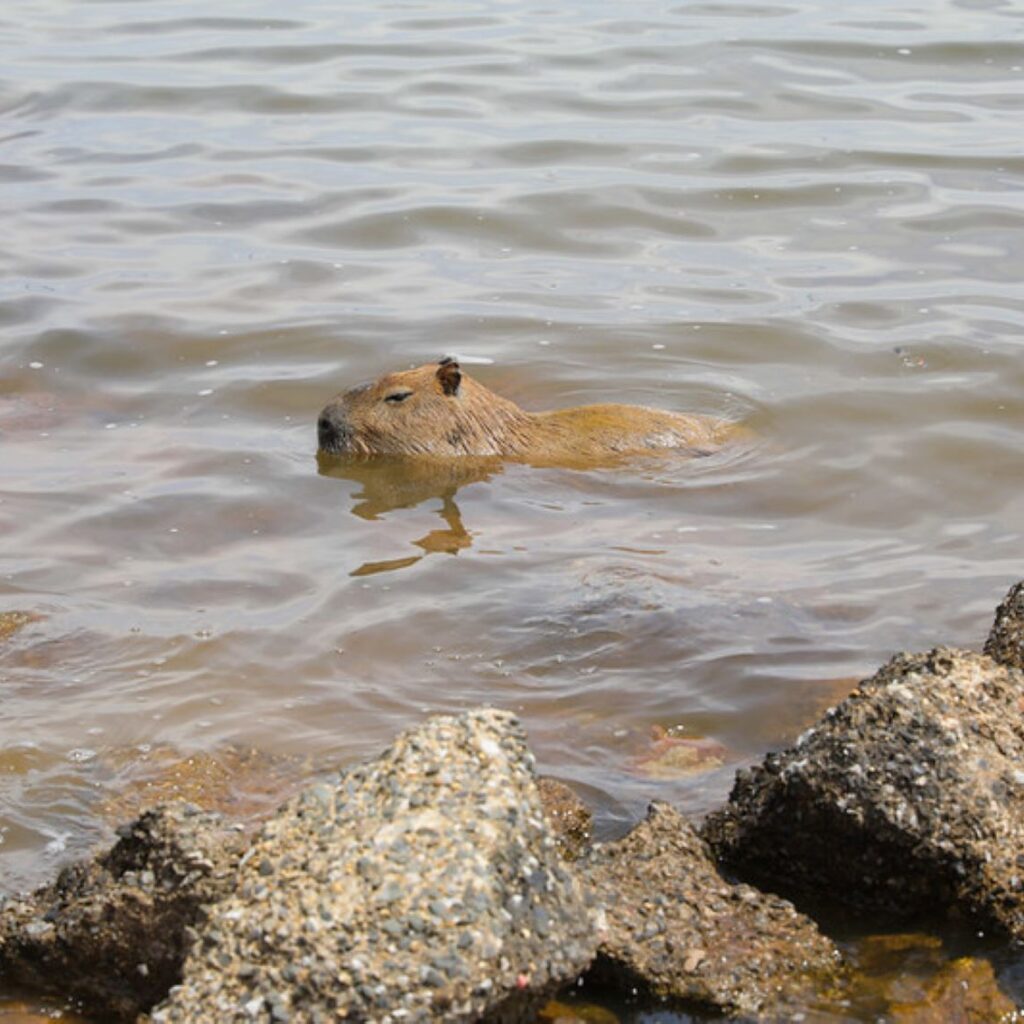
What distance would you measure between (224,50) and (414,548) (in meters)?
10.6

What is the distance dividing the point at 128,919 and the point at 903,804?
6.09 ft

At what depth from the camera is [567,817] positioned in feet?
17.1

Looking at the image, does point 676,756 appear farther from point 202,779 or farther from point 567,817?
point 202,779

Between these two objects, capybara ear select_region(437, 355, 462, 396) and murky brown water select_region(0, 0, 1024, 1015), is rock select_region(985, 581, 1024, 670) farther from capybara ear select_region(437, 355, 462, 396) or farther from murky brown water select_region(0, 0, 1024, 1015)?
capybara ear select_region(437, 355, 462, 396)

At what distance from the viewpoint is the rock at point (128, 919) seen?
4.19 m

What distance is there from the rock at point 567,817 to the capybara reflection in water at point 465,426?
11.9 ft

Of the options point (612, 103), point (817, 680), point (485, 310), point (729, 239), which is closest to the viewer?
point (817, 680)

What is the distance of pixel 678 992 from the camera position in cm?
422

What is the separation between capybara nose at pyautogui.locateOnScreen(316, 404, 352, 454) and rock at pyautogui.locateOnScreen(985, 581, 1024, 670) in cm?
397

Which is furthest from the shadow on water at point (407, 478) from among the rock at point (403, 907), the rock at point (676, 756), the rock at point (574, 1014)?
the rock at point (403, 907)

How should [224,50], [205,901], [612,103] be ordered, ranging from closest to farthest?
[205,901] → [612,103] → [224,50]

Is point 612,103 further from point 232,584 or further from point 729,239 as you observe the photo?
point 232,584

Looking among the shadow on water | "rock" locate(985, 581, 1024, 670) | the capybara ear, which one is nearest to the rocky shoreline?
"rock" locate(985, 581, 1024, 670)

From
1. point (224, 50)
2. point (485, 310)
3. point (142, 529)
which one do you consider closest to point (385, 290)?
point (485, 310)
